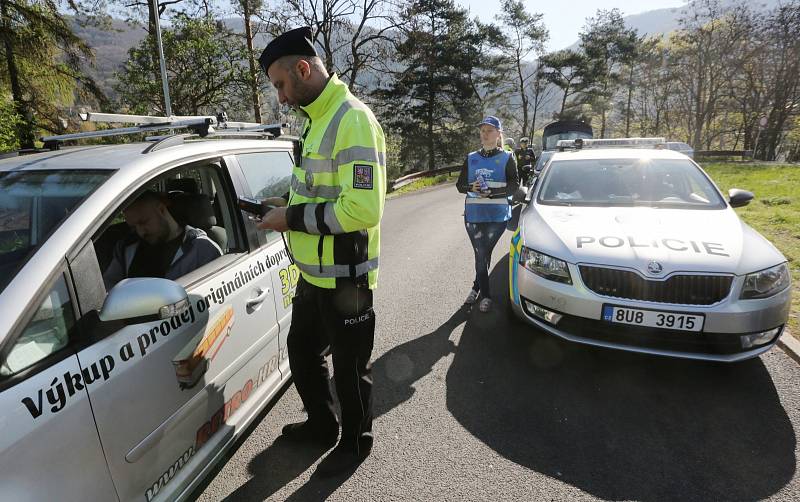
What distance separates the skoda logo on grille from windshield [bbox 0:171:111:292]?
3069 mm

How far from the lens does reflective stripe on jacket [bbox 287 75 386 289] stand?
1.84 m

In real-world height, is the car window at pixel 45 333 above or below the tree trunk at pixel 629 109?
below

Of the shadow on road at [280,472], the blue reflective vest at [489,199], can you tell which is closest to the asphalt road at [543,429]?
the shadow on road at [280,472]

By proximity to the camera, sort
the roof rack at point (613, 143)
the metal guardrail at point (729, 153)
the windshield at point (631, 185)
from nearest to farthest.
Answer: the windshield at point (631, 185) → the roof rack at point (613, 143) → the metal guardrail at point (729, 153)

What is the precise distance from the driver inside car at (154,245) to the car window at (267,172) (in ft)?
1.41

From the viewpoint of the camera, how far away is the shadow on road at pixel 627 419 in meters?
2.25

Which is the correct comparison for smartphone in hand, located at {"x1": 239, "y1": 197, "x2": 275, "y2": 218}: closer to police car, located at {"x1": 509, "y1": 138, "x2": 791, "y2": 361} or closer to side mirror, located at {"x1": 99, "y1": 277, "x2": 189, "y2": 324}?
side mirror, located at {"x1": 99, "y1": 277, "x2": 189, "y2": 324}

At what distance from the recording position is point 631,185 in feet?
13.9

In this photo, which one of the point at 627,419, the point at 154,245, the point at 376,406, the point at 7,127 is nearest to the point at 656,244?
the point at 627,419

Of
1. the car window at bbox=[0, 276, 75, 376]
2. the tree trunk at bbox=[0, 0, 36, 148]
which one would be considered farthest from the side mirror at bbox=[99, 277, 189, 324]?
the tree trunk at bbox=[0, 0, 36, 148]

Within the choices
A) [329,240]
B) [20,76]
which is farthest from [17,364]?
[20,76]

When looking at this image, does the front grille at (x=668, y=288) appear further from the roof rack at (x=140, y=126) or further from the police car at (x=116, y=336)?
the roof rack at (x=140, y=126)

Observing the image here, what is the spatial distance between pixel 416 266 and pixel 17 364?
502 centimetres

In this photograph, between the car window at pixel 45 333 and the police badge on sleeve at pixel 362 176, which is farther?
the police badge on sleeve at pixel 362 176
